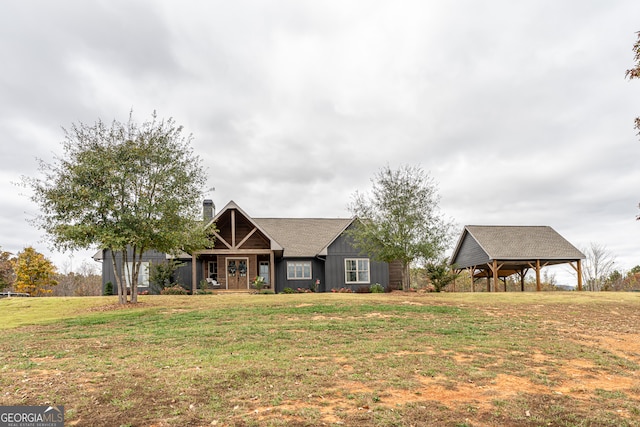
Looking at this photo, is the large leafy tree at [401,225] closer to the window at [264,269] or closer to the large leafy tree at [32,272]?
the window at [264,269]

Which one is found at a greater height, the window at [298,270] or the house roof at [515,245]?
the house roof at [515,245]

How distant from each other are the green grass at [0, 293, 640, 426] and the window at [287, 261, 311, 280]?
13.6 meters

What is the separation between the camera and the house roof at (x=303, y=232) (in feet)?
102

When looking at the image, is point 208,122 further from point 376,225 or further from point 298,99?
point 376,225

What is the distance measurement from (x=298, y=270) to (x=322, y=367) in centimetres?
2214

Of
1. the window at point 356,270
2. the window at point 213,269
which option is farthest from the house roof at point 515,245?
the window at point 213,269

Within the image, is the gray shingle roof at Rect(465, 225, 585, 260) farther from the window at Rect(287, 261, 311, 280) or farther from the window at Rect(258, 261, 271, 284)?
the window at Rect(258, 261, 271, 284)

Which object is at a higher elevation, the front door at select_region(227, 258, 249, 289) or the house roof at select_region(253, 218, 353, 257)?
the house roof at select_region(253, 218, 353, 257)

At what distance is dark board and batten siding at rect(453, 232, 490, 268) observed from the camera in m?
34.8

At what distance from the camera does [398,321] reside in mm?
14867

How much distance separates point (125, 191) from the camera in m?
19.4

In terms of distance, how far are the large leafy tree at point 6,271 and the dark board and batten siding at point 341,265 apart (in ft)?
86.6

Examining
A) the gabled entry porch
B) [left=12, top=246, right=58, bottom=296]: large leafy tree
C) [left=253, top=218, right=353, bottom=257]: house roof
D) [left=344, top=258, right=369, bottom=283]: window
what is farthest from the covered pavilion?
[left=12, top=246, right=58, bottom=296]: large leafy tree

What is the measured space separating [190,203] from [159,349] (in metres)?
10.8
